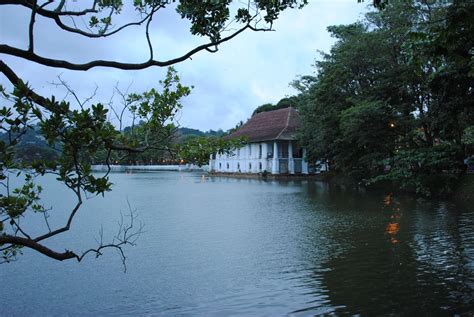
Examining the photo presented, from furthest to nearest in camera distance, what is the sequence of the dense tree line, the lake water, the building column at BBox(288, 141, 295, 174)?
the building column at BBox(288, 141, 295, 174)
the dense tree line
the lake water

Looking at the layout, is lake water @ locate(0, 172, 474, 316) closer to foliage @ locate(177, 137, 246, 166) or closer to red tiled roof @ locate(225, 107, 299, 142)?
foliage @ locate(177, 137, 246, 166)

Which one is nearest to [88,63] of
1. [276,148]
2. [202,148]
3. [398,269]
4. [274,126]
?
[202,148]

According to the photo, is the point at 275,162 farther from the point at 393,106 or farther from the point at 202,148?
the point at 202,148

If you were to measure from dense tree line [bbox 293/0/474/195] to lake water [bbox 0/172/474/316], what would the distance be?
18.2 feet

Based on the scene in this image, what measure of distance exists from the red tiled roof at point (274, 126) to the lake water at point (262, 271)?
1324 inches

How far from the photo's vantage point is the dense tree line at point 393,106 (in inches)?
739

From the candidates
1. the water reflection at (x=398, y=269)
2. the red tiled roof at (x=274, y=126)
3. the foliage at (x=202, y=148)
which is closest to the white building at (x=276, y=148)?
the red tiled roof at (x=274, y=126)

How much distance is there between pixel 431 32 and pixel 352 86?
69.8 ft

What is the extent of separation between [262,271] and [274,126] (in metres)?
43.2

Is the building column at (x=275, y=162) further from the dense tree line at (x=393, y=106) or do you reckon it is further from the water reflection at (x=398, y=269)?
the water reflection at (x=398, y=269)

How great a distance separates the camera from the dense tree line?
739 inches

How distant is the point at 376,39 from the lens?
24156 millimetres

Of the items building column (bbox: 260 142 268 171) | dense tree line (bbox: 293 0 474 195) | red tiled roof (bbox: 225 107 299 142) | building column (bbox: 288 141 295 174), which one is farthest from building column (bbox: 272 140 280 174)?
dense tree line (bbox: 293 0 474 195)

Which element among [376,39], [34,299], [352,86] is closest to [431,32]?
[34,299]
